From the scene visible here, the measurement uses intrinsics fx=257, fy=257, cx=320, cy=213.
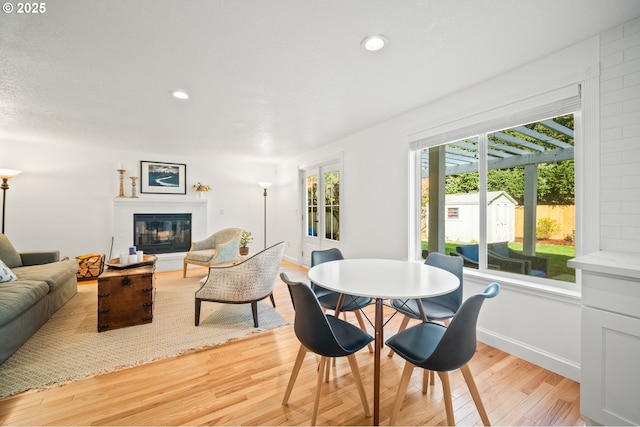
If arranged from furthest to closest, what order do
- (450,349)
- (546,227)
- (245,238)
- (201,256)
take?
(245,238)
(201,256)
(546,227)
(450,349)

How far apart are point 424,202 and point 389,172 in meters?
0.56

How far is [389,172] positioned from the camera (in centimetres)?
321

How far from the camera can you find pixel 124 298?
253 cm

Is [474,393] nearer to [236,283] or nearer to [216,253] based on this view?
[236,283]

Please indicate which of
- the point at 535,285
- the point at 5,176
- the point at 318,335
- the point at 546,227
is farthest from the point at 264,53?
the point at 5,176

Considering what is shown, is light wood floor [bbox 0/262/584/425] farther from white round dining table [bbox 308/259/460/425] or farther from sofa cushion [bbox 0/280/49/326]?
sofa cushion [bbox 0/280/49/326]

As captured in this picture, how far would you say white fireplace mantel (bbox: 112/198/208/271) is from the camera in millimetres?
4672

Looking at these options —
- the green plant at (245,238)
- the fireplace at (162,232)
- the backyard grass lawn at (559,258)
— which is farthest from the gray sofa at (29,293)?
the backyard grass lawn at (559,258)

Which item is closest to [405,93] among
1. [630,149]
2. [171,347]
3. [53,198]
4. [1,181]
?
[630,149]

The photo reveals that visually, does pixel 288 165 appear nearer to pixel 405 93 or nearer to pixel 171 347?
pixel 405 93

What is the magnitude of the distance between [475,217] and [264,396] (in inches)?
92.0

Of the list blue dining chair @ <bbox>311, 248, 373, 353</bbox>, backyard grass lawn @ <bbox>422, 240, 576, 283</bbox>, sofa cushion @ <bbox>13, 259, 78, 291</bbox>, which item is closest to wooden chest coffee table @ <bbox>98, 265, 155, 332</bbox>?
sofa cushion @ <bbox>13, 259, 78, 291</bbox>

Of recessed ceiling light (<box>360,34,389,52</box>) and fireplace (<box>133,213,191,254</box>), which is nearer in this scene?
recessed ceiling light (<box>360,34,389,52</box>)

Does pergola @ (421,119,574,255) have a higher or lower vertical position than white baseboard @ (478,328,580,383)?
higher
